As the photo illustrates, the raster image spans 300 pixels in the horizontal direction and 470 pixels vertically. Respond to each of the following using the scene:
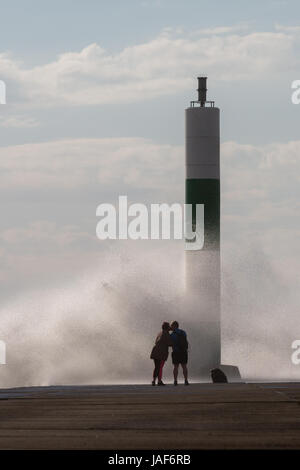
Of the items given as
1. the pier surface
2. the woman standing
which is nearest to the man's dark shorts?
the woman standing

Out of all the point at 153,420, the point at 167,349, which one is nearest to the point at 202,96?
the point at 167,349

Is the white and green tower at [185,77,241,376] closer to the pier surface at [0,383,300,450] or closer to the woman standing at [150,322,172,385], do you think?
the woman standing at [150,322,172,385]

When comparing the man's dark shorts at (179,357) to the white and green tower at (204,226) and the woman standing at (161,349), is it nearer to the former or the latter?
the woman standing at (161,349)

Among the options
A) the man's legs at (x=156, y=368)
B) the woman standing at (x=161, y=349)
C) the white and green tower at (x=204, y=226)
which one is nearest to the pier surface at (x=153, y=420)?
the woman standing at (x=161, y=349)

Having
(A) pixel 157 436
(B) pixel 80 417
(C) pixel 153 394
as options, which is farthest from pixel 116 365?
(A) pixel 157 436

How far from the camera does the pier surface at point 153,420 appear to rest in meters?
12.7

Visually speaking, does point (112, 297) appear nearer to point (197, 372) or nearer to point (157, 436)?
Result: point (197, 372)

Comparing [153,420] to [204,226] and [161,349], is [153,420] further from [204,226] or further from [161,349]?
[204,226]

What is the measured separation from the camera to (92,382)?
41.8 m

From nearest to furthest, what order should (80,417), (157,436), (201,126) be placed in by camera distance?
(157,436), (80,417), (201,126)

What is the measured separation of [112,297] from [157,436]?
3197 centimetres

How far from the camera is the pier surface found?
1269cm

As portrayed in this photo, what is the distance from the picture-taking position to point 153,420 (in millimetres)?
15578

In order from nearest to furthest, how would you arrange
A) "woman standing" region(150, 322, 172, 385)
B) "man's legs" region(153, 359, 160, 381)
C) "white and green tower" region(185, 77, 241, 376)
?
1. "woman standing" region(150, 322, 172, 385)
2. "man's legs" region(153, 359, 160, 381)
3. "white and green tower" region(185, 77, 241, 376)
